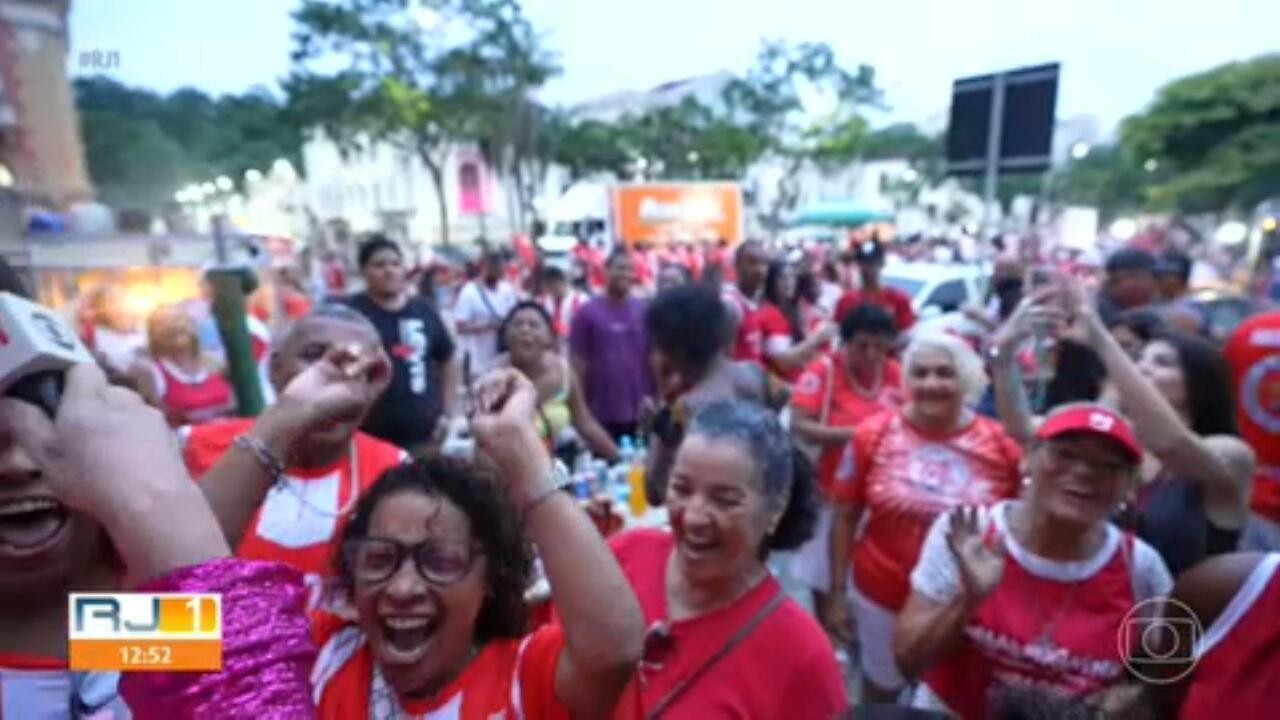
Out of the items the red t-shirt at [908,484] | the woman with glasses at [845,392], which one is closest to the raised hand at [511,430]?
the red t-shirt at [908,484]

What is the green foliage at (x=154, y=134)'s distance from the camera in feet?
4.33

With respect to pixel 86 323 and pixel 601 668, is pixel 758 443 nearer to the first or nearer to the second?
pixel 601 668

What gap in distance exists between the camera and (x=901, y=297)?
234 inches

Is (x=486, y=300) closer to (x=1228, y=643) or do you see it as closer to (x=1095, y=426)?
(x=1095, y=426)

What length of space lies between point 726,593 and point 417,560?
663 mm

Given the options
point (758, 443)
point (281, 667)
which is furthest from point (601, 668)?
point (758, 443)

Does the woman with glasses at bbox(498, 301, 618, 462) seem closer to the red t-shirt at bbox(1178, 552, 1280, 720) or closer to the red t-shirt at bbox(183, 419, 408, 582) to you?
the red t-shirt at bbox(183, 419, 408, 582)

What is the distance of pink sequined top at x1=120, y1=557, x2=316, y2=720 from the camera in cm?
81

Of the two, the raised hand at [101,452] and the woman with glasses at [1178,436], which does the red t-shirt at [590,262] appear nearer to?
the woman with glasses at [1178,436]

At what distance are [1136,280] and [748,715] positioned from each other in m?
3.60

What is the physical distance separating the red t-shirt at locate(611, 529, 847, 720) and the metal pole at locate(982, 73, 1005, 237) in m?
1.02

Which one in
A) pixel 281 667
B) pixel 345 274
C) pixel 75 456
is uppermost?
pixel 75 456

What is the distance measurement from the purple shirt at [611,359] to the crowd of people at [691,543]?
1.90m

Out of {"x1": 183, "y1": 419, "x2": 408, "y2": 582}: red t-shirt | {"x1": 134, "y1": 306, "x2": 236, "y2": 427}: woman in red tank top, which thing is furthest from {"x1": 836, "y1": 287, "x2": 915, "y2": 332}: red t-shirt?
{"x1": 183, "y1": 419, "x2": 408, "y2": 582}: red t-shirt
